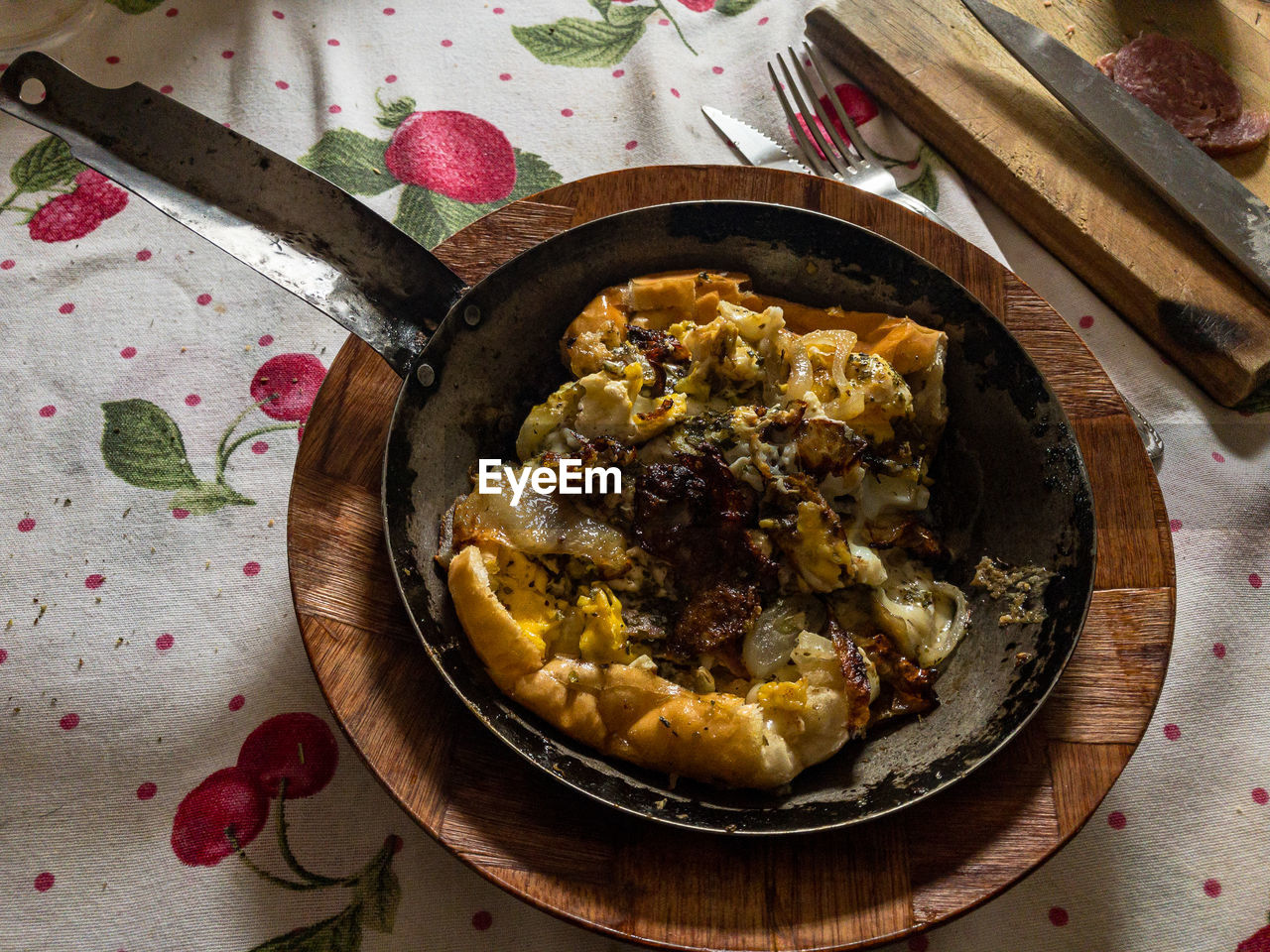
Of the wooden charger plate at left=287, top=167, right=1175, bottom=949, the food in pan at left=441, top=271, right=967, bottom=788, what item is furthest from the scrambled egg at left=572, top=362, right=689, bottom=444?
the wooden charger plate at left=287, top=167, right=1175, bottom=949

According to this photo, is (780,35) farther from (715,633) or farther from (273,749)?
(273,749)

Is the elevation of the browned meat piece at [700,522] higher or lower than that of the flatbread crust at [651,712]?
higher

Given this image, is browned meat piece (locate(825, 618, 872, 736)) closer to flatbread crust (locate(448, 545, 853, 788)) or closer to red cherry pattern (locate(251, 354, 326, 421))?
flatbread crust (locate(448, 545, 853, 788))

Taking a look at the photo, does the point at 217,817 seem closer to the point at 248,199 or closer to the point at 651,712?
the point at 651,712

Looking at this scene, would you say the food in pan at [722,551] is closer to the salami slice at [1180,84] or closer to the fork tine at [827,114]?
the fork tine at [827,114]

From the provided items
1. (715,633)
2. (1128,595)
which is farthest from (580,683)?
(1128,595)

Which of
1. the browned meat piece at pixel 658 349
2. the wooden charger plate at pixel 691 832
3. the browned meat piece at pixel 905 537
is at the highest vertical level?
the browned meat piece at pixel 658 349

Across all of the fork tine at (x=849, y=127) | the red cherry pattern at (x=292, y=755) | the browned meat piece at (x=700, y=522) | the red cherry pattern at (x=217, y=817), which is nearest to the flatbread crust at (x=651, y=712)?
the browned meat piece at (x=700, y=522)

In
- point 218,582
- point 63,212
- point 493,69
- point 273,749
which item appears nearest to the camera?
point 273,749
